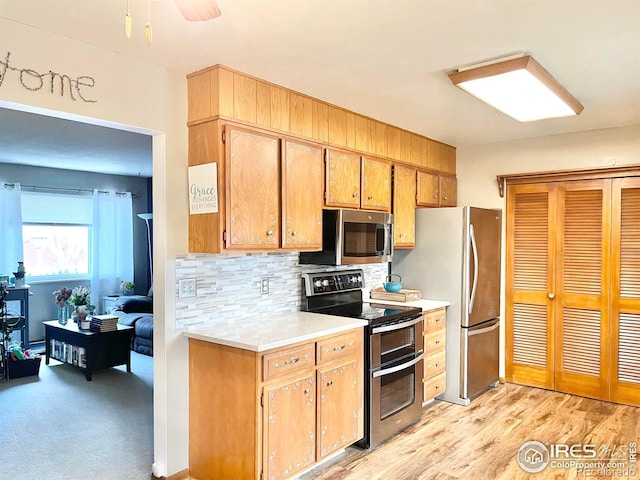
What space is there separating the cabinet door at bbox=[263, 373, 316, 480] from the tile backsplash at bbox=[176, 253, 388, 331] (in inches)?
26.6

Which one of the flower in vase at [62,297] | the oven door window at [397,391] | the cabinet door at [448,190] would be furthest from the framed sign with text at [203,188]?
the flower in vase at [62,297]

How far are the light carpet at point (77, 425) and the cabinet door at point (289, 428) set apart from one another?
87 centimetres

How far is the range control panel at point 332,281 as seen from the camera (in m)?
3.47

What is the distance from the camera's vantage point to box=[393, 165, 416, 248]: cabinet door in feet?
13.3

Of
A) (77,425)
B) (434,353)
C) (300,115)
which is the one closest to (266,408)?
(300,115)

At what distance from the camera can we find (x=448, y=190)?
189 inches

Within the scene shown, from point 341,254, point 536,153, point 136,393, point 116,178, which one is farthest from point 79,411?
point 536,153

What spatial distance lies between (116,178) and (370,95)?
5353 millimetres

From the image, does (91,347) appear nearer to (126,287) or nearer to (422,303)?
(126,287)

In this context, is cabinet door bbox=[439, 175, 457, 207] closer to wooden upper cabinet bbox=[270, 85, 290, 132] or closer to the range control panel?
the range control panel

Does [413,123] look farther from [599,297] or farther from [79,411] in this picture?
[79,411]

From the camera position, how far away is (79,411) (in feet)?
12.8

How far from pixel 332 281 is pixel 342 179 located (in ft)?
2.69

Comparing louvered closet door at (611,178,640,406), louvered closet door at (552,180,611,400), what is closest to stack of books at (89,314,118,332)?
louvered closet door at (552,180,611,400)
